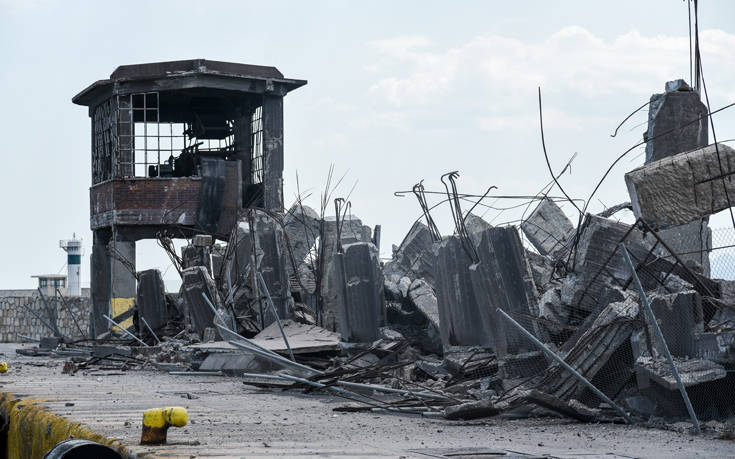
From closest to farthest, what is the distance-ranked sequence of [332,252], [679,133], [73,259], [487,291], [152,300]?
[487,291] < [679,133] < [332,252] < [152,300] < [73,259]

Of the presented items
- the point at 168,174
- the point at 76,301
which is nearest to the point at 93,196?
the point at 168,174

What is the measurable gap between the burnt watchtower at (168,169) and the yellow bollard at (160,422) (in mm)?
22758

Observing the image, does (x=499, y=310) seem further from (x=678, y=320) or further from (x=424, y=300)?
(x=424, y=300)

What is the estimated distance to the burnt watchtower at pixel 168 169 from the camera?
2975cm

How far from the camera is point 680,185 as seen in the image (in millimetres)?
10281

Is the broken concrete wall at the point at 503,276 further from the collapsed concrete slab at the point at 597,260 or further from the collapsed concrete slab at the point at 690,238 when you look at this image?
the collapsed concrete slab at the point at 690,238

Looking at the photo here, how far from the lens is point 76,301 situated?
43.6 metres

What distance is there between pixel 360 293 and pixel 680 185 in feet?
→ 18.7

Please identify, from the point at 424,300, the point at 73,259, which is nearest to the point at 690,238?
the point at 424,300

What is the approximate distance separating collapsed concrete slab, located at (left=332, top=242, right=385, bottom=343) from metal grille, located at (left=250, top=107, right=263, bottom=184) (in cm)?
1695

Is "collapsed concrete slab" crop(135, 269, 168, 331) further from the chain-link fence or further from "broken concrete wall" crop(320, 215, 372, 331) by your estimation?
the chain-link fence

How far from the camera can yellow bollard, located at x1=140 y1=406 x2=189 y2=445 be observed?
21.2 feet

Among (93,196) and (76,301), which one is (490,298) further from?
(76,301)

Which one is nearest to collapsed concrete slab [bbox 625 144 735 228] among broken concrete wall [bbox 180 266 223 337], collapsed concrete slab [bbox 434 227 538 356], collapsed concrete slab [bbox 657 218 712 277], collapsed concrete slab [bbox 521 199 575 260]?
collapsed concrete slab [bbox 434 227 538 356]
